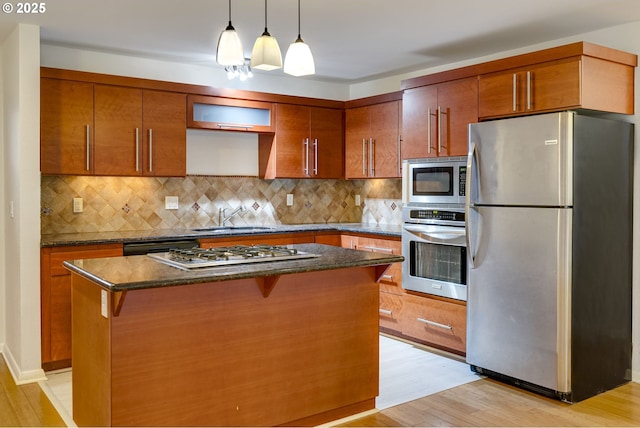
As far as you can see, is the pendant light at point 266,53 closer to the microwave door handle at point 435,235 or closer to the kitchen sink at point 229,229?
the microwave door handle at point 435,235

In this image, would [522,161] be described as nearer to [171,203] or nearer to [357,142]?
[357,142]

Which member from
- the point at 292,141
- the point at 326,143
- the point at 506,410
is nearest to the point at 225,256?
the point at 506,410

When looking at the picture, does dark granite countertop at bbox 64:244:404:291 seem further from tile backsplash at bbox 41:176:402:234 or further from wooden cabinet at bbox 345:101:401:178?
wooden cabinet at bbox 345:101:401:178

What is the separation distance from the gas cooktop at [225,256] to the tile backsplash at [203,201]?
1.84 metres

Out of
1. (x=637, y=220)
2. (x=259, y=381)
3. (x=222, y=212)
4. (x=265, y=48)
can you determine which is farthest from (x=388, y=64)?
(x=259, y=381)

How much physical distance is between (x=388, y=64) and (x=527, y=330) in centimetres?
264

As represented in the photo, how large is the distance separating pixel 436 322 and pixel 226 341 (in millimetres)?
2094

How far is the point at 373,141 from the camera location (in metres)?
5.30

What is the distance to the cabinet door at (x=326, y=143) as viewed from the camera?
544 cm

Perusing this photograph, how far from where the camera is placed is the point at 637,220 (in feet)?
12.3

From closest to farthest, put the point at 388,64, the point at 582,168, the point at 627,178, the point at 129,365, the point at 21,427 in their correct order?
the point at 129,365, the point at 21,427, the point at 582,168, the point at 627,178, the point at 388,64

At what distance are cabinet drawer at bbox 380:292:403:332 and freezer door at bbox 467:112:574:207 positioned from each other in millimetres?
1298

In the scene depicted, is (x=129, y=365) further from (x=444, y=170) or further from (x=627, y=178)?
(x=627, y=178)

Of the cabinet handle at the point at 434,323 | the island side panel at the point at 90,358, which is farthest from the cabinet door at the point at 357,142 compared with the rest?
the island side panel at the point at 90,358
